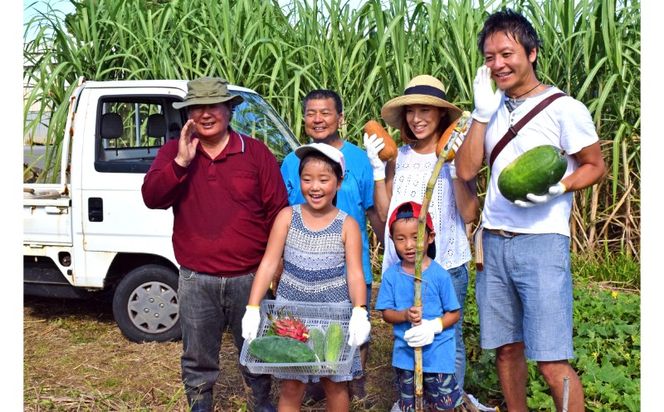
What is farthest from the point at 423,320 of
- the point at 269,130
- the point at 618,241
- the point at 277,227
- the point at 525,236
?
the point at 618,241

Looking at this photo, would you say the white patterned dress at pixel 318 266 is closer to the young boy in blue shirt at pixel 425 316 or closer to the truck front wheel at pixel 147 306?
the young boy in blue shirt at pixel 425 316

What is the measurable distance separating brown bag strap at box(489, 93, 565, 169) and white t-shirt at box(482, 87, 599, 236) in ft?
0.05

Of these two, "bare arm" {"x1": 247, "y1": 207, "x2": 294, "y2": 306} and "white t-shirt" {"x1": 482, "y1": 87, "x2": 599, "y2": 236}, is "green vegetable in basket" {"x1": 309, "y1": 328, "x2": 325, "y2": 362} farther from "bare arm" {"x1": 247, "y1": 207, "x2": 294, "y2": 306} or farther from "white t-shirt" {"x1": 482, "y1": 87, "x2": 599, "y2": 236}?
"white t-shirt" {"x1": 482, "y1": 87, "x2": 599, "y2": 236}

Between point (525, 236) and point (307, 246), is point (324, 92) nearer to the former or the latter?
point (307, 246)

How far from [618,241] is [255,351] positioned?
4.97 m

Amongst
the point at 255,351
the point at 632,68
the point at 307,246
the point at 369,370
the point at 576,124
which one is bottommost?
the point at 369,370

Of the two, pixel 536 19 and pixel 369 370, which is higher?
pixel 536 19

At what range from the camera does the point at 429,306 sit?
3.51m

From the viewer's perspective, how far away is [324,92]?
4422mm

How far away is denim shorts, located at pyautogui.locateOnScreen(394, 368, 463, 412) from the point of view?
3.51 m

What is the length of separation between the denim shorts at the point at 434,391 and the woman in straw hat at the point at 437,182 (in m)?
0.32

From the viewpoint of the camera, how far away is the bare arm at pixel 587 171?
3.25 meters

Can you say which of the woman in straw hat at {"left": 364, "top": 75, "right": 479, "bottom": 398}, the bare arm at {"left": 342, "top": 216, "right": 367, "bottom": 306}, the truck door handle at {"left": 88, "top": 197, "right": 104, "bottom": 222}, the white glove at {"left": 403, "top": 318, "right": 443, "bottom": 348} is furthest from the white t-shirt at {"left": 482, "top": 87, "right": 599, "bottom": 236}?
the truck door handle at {"left": 88, "top": 197, "right": 104, "bottom": 222}

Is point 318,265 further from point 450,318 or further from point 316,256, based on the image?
point 450,318
